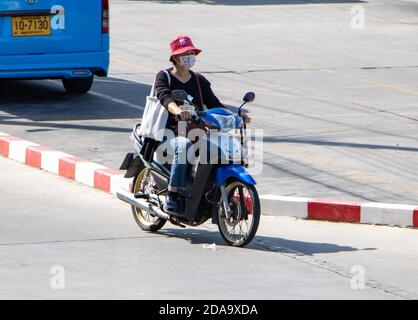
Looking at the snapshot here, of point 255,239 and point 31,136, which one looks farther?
point 31,136

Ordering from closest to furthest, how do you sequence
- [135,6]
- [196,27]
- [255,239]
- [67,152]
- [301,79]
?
[255,239] < [67,152] < [301,79] < [196,27] < [135,6]

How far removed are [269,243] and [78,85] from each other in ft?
25.6

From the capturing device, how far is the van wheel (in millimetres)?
17469

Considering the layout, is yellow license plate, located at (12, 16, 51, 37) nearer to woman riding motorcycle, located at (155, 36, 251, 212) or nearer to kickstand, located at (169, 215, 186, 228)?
woman riding motorcycle, located at (155, 36, 251, 212)

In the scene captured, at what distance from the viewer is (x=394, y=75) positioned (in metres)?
19.6

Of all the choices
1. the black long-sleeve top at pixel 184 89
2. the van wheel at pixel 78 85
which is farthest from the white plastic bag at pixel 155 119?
the van wheel at pixel 78 85

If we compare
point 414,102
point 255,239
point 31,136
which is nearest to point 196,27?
point 414,102

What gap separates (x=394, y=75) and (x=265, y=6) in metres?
8.84

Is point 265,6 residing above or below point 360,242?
above

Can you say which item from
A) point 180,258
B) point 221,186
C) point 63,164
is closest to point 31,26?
point 63,164

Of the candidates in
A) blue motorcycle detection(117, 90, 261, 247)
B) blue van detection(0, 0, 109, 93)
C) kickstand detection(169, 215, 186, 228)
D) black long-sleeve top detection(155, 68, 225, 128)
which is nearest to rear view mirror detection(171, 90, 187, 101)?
blue motorcycle detection(117, 90, 261, 247)

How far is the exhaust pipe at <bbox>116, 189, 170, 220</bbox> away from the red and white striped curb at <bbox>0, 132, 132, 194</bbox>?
0.77 metres

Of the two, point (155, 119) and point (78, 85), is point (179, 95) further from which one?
point (78, 85)

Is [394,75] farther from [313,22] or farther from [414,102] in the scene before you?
[313,22]
